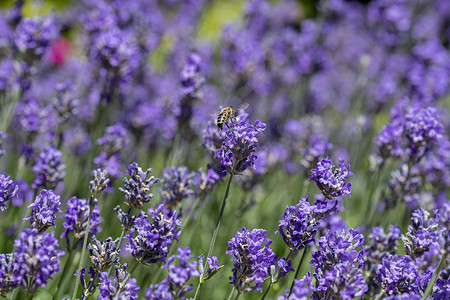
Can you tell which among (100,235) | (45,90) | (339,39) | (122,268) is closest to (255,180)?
(100,235)

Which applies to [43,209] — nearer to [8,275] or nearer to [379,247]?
[8,275]

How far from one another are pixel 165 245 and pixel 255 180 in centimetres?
194

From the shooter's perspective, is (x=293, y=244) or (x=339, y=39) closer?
(x=293, y=244)

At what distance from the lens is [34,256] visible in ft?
6.16

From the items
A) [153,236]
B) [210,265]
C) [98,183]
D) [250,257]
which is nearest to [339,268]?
[250,257]

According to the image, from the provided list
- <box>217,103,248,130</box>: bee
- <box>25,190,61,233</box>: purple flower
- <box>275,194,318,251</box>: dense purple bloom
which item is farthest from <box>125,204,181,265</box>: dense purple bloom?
<box>217,103,248,130</box>: bee

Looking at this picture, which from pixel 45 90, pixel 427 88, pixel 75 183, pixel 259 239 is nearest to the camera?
pixel 259 239

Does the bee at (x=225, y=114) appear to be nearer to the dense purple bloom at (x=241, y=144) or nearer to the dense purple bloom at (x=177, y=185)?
the dense purple bloom at (x=177, y=185)

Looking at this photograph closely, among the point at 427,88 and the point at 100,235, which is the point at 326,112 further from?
the point at 100,235

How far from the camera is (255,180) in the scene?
3.97 m

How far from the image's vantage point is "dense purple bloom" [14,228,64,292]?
1.86 m

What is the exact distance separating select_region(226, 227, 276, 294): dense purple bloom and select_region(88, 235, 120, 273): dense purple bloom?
0.52 m

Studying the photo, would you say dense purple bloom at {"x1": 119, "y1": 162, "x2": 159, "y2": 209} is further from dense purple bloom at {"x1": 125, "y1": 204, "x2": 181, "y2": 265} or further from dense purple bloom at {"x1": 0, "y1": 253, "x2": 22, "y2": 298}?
dense purple bloom at {"x1": 0, "y1": 253, "x2": 22, "y2": 298}

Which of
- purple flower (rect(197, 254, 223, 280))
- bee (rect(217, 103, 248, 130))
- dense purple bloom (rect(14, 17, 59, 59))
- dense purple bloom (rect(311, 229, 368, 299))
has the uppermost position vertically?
dense purple bloom (rect(14, 17, 59, 59))
